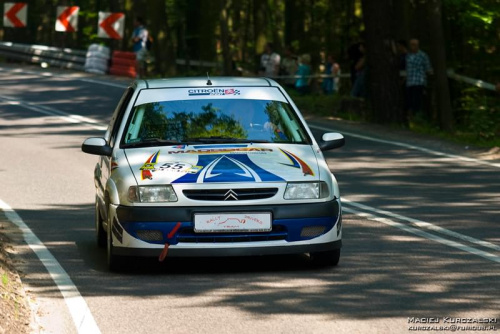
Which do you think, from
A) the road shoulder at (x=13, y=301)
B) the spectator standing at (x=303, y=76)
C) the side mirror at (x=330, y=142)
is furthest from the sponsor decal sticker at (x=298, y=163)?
the spectator standing at (x=303, y=76)

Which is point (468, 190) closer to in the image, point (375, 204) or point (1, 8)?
point (375, 204)

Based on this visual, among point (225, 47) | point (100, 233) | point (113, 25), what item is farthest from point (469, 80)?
point (113, 25)

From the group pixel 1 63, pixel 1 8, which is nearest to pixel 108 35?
pixel 1 63

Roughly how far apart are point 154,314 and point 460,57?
2245 cm

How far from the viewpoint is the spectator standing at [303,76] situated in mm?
31628

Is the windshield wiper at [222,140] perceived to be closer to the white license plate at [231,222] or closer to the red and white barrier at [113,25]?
the white license plate at [231,222]

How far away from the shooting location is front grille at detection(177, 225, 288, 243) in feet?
31.0

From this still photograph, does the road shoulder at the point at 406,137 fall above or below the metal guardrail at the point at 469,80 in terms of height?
below

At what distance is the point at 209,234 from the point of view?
9492 millimetres

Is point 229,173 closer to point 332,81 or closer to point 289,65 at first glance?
point 332,81

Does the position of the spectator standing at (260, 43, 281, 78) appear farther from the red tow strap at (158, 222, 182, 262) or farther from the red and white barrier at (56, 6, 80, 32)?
the red tow strap at (158, 222, 182, 262)

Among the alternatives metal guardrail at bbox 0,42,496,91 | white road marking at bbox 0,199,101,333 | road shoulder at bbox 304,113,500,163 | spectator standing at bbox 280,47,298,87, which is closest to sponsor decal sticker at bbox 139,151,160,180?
white road marking at bbox 0,199,101,333

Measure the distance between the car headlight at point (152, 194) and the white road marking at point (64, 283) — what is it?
30.9 inches

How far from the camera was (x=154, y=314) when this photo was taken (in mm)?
8195
